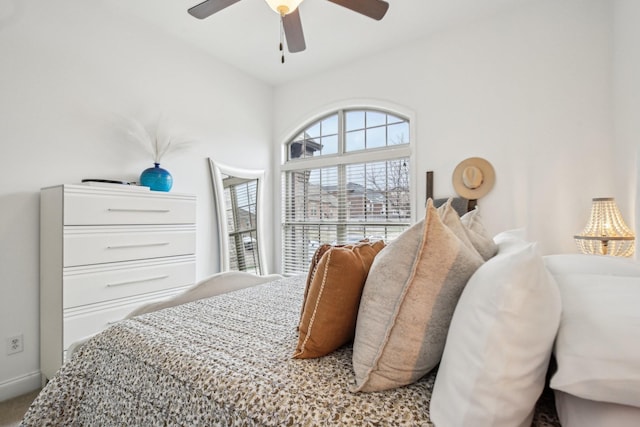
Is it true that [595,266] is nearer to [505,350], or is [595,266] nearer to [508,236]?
[508,236]

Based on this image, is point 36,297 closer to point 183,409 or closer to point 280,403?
point 183,409

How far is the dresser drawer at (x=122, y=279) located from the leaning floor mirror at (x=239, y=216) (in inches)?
28.4

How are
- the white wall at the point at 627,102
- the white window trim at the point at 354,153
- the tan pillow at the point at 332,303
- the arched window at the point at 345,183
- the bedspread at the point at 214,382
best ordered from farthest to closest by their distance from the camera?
the arched window at the point at 345,183 → the white window trim at the point at 354,153 → the white wall at the point at 627,102 → the tan pillow at the point at 332,303 → the bedspread at the point at 214,382

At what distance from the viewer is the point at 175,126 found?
2.99 meters

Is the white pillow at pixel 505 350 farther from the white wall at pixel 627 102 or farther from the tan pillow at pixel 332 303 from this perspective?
the white wall at pixel 627 102

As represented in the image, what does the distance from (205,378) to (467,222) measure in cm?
117

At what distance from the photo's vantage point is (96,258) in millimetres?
2055

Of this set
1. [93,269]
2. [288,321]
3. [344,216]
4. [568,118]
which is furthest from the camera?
[344,216]

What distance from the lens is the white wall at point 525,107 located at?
91.0 inches

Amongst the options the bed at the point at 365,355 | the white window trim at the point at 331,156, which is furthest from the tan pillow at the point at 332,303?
the white window trim at the point at 331,156

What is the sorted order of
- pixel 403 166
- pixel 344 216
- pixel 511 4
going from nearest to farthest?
pixel 511 4 < pixel 403 166 < pixel 344 216

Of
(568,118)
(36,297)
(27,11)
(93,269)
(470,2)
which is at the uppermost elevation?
(470,2)

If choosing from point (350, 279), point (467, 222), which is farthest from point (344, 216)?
point (350, 279)

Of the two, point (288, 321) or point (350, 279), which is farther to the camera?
point (288, 321)
